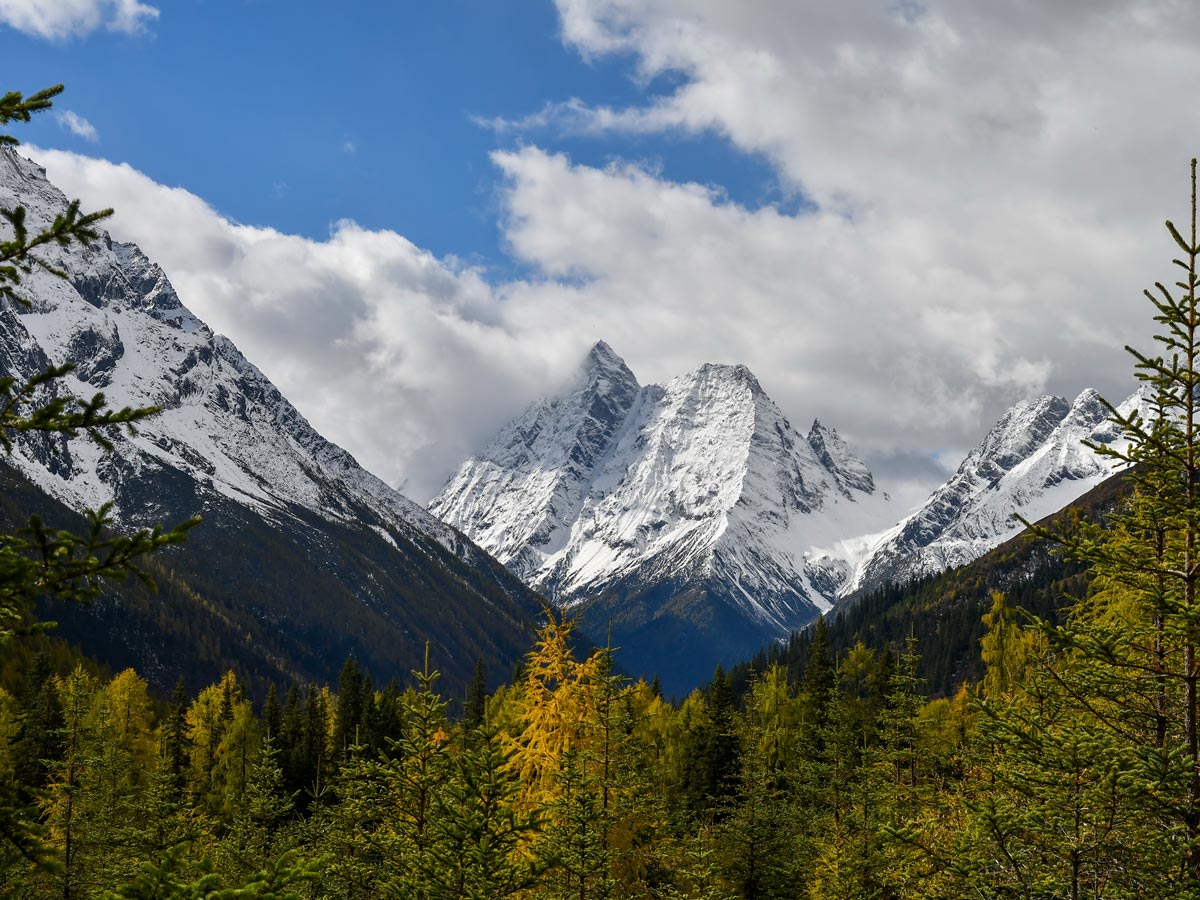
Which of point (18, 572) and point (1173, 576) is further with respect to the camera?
point (1173, 576)

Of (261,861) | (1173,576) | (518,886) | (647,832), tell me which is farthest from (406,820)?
(1173,576)

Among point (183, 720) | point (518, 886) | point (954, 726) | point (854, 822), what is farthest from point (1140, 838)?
point (183, 720)

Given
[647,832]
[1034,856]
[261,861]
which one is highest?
[1034,856]

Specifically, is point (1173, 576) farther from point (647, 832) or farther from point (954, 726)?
point (954, 726)

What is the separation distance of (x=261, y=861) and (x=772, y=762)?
38782 millimetres

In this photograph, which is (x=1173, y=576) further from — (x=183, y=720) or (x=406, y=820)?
(x=183, y=720)

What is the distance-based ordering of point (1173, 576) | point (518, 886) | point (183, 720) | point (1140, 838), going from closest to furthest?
point (1140, 838), point (1173, 576), point (518, 886), point (183, 720)

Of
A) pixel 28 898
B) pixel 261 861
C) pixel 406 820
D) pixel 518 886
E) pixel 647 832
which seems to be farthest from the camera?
pixel 261 861

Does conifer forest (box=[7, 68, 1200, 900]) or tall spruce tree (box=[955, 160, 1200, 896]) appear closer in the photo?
conifer forest (box=[7, 68, 1200, 900])

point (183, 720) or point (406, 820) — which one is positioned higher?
point (406, 820)

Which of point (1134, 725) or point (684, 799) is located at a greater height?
point (1134, 725)

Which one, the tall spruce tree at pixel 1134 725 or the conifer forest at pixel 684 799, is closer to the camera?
the conifer forest at pixel 684 799

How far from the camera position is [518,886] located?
15.8m

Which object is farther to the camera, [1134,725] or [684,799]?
[684,799]
